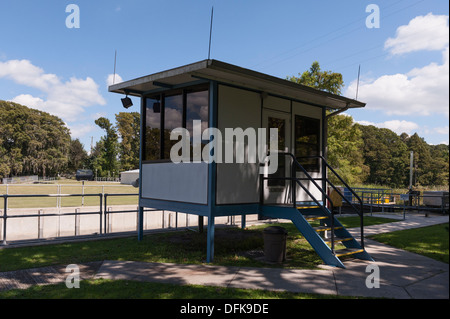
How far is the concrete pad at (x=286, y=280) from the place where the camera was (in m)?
5.82

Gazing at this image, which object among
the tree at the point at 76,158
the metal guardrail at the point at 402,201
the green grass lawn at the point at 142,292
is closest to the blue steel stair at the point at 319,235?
the green grass lawn at the point at 142,292

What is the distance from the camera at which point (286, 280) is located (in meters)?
6.28

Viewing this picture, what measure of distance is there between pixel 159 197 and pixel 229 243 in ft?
7.59

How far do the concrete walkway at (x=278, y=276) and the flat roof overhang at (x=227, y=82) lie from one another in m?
4.09

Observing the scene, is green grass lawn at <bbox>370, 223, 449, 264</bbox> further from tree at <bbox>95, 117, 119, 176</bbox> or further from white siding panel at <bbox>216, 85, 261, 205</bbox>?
tree at <bbox>95, 117, 119, 176</bbox>

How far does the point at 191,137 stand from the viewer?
28.6ft

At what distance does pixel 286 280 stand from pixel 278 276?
0.96 feet

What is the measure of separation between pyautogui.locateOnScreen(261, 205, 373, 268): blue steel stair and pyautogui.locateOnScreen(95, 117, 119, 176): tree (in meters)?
63.5

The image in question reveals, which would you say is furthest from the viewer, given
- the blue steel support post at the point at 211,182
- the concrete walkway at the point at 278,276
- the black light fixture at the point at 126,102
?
the black light fixture at the point at 126,102

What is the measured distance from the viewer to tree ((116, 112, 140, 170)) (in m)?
69.8

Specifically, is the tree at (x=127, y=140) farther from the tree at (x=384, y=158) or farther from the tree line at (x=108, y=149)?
the tree at (x=384, y=158)

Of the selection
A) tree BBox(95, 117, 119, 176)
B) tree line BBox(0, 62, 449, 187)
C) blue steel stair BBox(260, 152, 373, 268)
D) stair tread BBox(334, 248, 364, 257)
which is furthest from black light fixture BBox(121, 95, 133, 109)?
tree BBox(95, 117, 119, 176)

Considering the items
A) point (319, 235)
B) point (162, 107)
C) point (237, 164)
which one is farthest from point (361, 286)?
point (162, 107)
